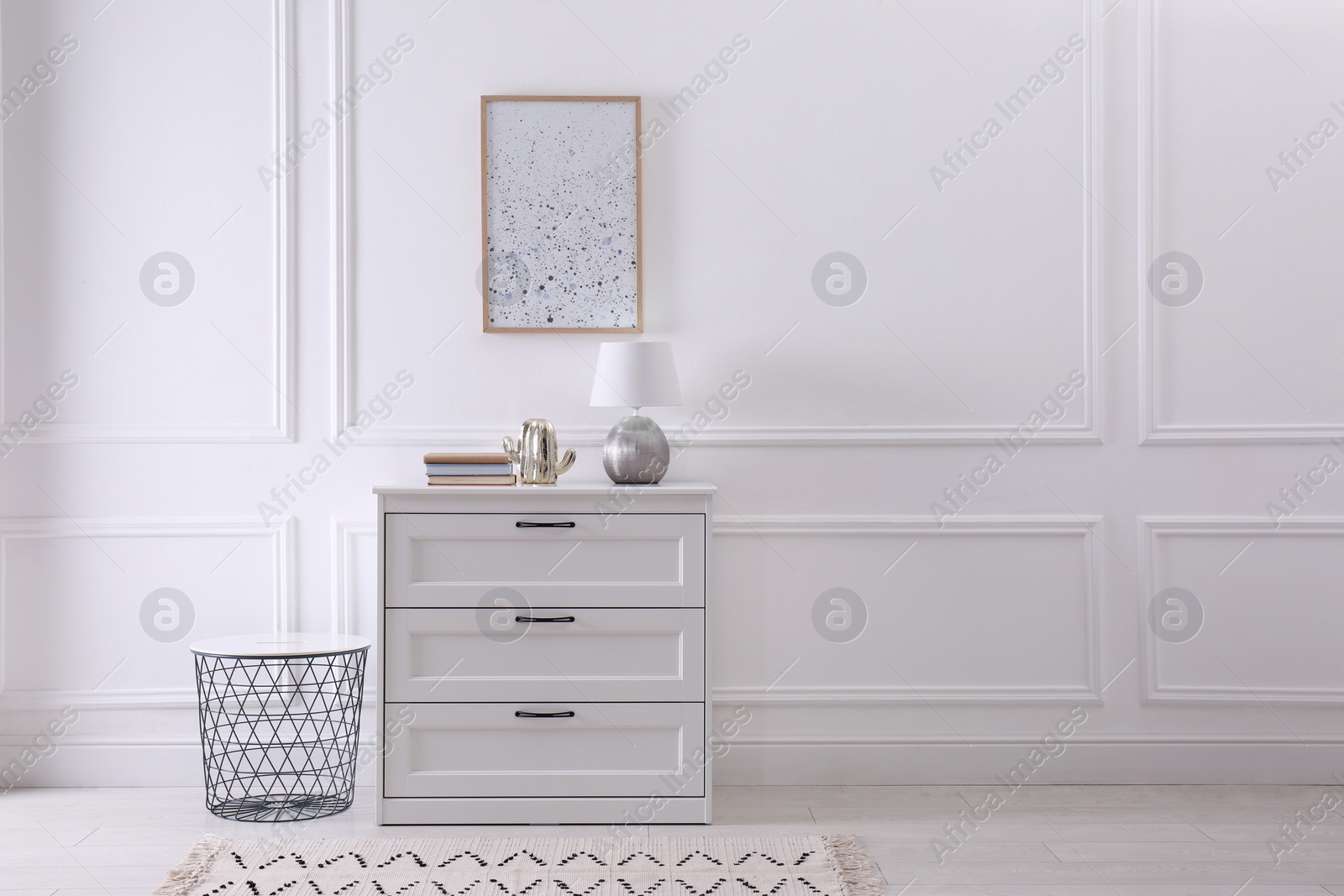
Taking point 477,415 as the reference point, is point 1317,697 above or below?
below

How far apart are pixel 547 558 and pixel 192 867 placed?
1.01 metres

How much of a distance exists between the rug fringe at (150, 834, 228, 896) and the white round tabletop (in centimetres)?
43

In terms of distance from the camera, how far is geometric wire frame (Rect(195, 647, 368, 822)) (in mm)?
2545

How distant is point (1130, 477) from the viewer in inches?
108

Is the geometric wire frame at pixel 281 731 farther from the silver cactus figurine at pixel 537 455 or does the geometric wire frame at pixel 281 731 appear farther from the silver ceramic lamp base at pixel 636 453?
the silver ceramic lamp base at pixel 636 453

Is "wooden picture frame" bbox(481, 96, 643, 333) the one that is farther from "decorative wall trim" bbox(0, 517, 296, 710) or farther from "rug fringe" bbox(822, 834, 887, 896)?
"rug fringe" bbox(822, 834, 887, 896)

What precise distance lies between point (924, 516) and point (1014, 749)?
697mm

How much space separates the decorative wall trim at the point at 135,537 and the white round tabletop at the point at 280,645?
156 mm

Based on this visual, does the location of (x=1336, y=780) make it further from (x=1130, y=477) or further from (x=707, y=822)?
(x=707, y=822)

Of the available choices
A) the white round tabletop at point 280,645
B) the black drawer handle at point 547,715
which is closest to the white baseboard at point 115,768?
the white round tabletop at point 280,645

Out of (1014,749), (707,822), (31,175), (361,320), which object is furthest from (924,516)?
(31,175)

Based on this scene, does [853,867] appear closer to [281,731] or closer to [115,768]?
[281,731]

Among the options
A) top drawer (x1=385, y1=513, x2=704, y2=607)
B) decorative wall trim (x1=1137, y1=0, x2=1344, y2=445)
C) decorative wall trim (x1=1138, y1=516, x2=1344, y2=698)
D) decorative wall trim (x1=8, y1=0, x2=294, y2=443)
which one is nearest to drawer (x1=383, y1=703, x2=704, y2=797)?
top drawer (x1=385, y1=513, x2=704, y2=607)

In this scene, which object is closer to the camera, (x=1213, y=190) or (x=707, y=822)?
(x=707, y=822)
